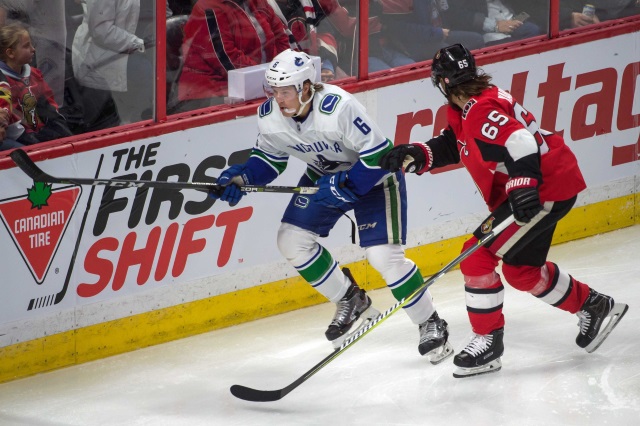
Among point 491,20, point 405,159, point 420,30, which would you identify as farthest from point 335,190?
point 491,20

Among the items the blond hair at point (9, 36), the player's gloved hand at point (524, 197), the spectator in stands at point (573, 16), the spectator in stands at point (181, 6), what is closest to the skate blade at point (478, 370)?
the player's gloved hand at point (524, 197)

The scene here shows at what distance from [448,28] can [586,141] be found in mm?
908

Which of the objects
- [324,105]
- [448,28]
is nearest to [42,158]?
[324,105]

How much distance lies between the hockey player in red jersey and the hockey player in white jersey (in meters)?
0.15

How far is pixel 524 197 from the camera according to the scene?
4.10 m

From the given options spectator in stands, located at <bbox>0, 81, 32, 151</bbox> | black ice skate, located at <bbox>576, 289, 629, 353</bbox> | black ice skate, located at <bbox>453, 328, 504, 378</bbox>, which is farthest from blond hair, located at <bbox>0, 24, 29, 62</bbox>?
black ice skate, located at <bbox>576, 289, 629, 353</bbox>

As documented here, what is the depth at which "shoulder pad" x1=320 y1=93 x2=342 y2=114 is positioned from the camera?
173 inches

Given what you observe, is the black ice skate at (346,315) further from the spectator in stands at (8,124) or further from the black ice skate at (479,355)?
the spectator in stands at (8,124)

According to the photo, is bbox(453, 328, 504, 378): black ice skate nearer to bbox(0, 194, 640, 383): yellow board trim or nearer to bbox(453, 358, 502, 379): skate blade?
bbox(453, 358, 502, 379): skate blade

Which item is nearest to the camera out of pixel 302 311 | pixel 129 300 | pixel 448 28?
pixel 129 300

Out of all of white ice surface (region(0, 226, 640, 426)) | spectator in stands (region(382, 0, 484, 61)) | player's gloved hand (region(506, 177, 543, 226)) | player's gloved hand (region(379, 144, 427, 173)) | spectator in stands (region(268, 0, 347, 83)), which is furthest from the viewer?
spectator in stands (region(382, 0, 484, 61))

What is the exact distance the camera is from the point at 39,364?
4754mm

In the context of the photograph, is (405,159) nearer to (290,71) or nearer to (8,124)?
(290,71)

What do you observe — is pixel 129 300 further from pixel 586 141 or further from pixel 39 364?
pixel 586 141
